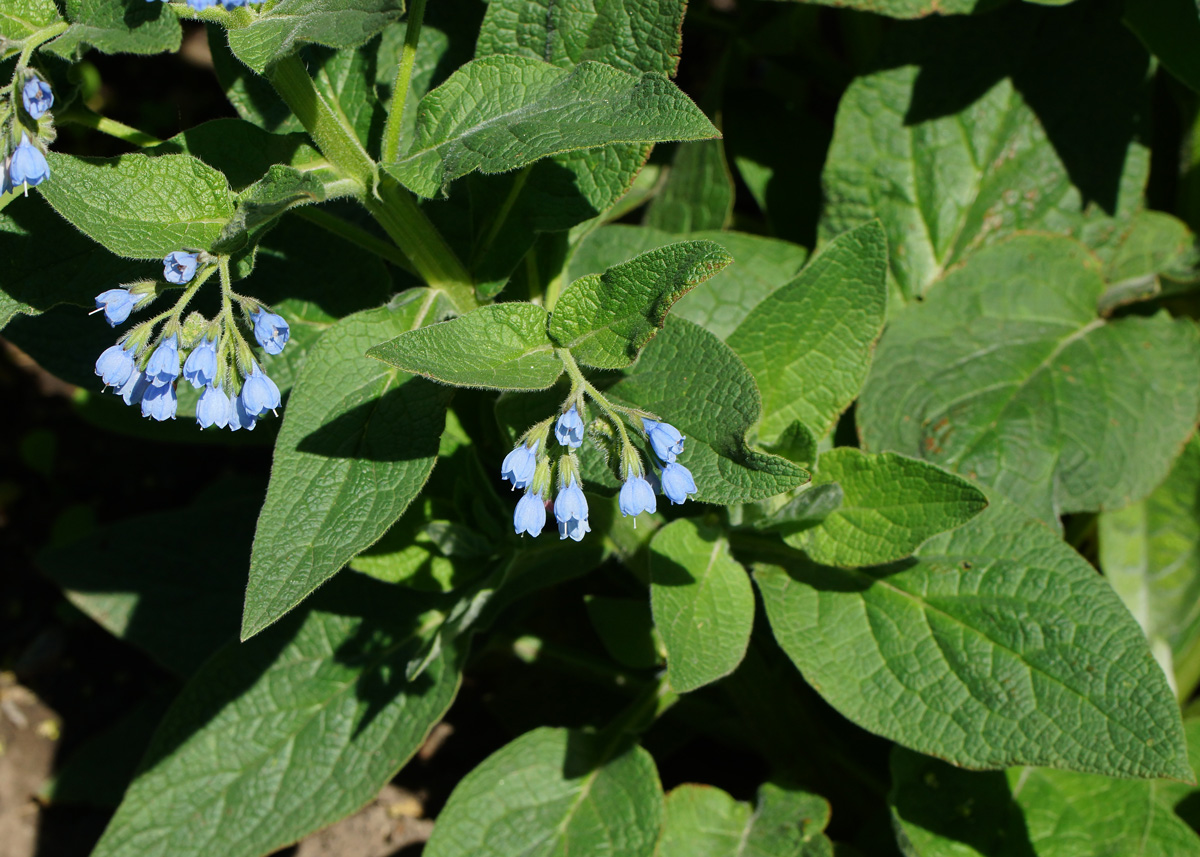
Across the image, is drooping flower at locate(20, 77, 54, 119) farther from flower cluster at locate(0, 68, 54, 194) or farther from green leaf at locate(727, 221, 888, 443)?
green leaf at locate(727, 221, 888, 443)

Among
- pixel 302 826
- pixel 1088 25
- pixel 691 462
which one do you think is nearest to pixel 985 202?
pixel 1088 25

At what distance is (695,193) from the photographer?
3.48 metres

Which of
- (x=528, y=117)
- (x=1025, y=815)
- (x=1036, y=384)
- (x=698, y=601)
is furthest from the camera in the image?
(x=1036, y=384)

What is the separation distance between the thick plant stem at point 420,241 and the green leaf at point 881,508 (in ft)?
3.04

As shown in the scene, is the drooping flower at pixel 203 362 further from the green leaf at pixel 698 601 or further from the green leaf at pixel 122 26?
the green leaf at pixel 698 601

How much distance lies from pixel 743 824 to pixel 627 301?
189cm

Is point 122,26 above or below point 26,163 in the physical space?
above

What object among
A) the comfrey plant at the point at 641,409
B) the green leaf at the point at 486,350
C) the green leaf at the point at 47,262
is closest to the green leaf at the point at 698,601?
the comfrey plant at the point at 641,409

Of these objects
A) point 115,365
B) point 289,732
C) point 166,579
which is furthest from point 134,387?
point 166,579

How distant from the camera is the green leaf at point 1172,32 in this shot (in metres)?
2.96

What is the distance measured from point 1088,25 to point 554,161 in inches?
82.3

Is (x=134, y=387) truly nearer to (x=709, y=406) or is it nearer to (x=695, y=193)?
(x=709, y=406)

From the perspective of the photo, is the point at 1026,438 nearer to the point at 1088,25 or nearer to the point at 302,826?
the point at 1088,25

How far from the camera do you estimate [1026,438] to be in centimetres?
299
